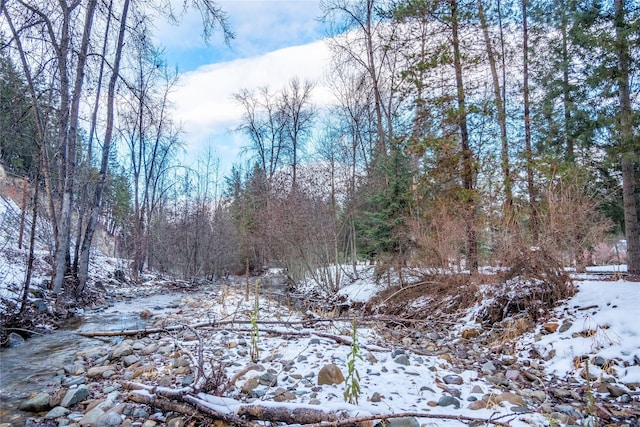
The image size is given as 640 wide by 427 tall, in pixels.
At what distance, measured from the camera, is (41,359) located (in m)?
4.12

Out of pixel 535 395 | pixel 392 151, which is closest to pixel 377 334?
pixel 535 395

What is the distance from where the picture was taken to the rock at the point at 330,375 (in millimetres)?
2977

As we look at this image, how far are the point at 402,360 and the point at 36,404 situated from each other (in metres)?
3.33

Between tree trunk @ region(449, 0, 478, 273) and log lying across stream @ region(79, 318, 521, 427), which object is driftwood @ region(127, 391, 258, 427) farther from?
tree trunk @ region(449, 0, 478, 273)

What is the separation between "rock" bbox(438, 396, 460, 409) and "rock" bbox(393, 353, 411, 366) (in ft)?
2.35

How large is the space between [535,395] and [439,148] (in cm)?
583

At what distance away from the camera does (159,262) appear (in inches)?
716

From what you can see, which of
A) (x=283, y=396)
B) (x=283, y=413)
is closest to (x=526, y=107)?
(x=283, y=396)

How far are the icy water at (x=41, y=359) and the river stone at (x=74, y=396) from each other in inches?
10.0

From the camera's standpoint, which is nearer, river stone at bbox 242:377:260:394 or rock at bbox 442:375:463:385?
river stone at bbox 242:377:260:394

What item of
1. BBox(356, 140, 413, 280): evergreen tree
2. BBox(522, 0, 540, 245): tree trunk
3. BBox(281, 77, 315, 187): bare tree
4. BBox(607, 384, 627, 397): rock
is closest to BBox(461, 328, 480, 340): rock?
BBox(607, 384, 627, 397): rock

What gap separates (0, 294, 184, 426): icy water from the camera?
9.91ft

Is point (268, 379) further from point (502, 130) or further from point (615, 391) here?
point (502, 130)

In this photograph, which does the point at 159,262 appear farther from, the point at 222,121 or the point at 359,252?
the point at 359,252
